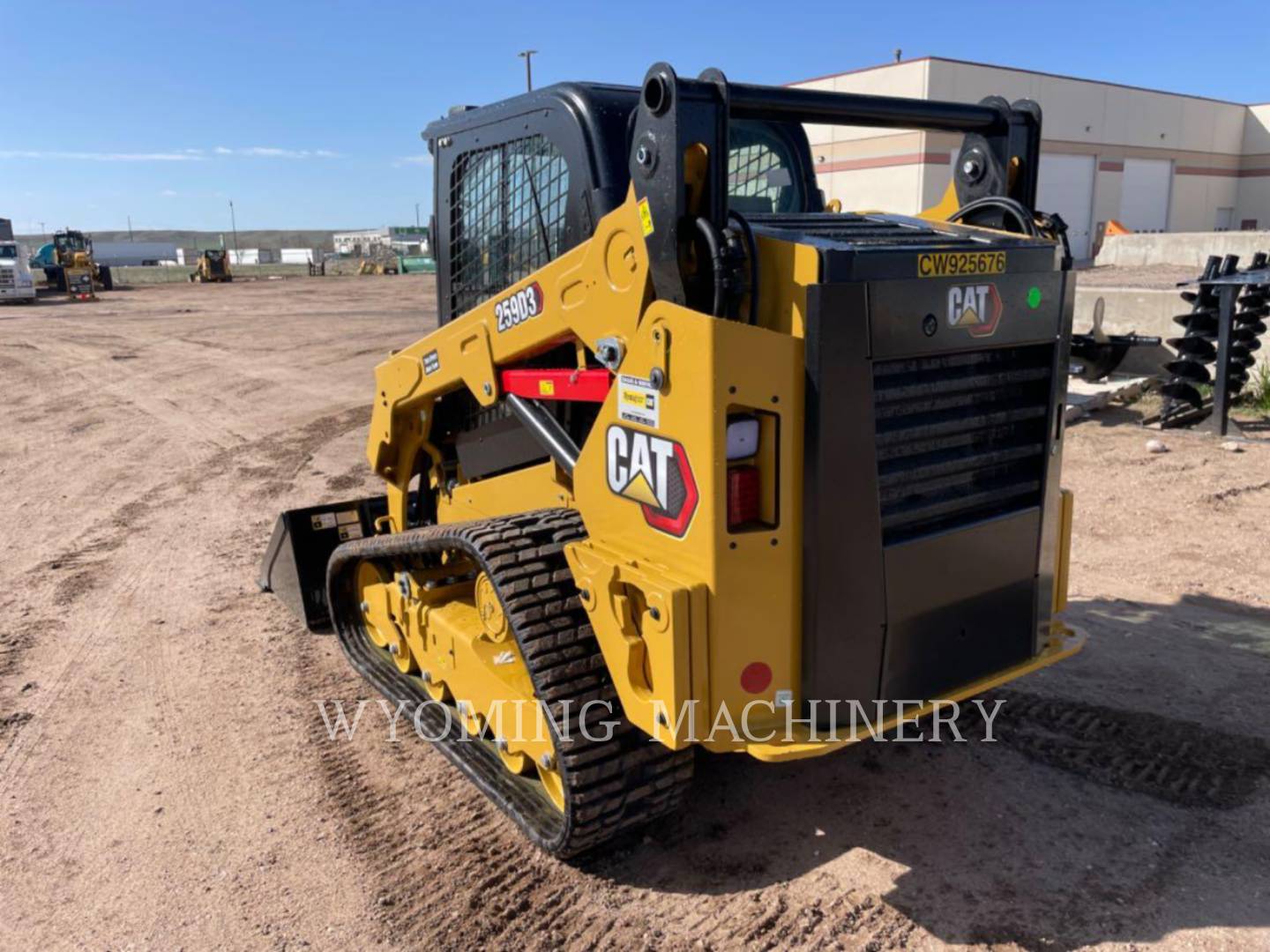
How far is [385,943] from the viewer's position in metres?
2.95

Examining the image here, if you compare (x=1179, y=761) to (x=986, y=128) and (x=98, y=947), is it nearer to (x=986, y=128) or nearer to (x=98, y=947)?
(x=986, y=128)

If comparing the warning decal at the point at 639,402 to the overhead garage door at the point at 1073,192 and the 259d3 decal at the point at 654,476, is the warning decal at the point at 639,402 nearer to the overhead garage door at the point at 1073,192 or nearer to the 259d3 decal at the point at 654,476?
the 259d3 decal at the point at 654,476

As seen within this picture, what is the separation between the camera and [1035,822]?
3.48m

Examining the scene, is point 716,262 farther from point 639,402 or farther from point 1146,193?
point 1146,193

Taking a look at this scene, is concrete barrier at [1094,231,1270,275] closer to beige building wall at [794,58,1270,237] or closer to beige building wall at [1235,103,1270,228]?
beige building wall at [794,58,1270,237]

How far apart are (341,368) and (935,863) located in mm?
13989

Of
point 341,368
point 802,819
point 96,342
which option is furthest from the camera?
point 96,342

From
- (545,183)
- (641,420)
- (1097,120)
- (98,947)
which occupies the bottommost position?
(98,947)

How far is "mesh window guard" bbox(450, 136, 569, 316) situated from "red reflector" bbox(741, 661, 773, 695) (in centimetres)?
165

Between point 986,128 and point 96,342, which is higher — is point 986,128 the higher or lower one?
the higher one

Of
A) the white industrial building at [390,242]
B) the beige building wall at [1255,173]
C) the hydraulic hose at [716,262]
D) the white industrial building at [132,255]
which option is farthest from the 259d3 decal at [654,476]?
the white industrial building at [132,255]

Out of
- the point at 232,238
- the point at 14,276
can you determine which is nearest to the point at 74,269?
the point at 14,276

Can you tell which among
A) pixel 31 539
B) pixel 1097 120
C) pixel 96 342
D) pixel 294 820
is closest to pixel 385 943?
pixel 294 820

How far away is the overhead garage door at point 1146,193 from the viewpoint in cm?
3875
